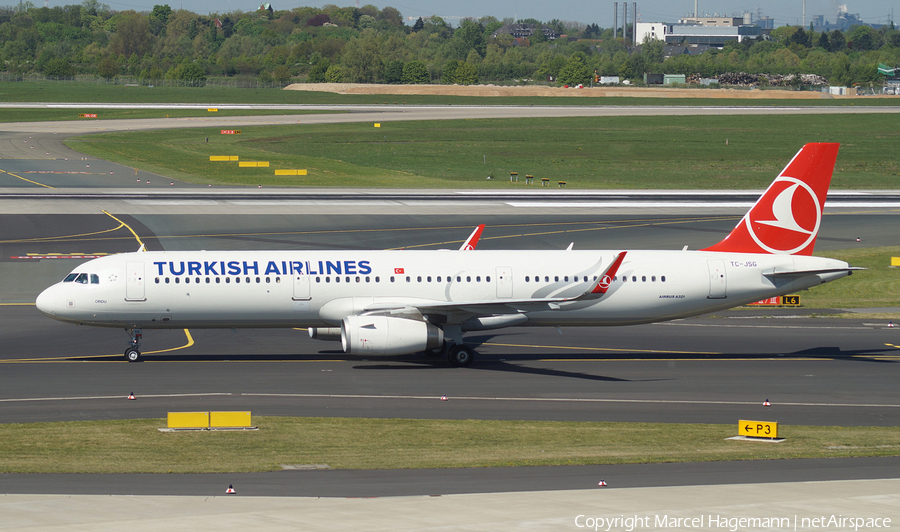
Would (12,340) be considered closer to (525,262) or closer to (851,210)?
(525,262)

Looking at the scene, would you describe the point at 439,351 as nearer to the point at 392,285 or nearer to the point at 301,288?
the point at 392,285

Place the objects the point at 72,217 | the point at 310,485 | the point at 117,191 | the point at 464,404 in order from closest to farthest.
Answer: the point at 310,485
the point at 464,404
the point at 72,217
the point at 117,191

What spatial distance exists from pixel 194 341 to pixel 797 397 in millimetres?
24522

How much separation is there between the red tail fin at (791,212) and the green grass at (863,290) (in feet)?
39.6

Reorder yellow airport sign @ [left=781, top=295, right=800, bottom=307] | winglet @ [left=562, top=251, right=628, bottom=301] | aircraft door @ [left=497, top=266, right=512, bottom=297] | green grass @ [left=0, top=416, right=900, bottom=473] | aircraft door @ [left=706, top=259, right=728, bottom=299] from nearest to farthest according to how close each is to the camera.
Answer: green grass @ [left=0, top=416, right=900, bottom=473] → winglet @ [left=562, top=251, right=628, bottom=301] → aircraft door @ [left=497, top=266, right=512, bottom=297] → aircraft door @ [left=706, top=259, right=728, bottom=299] → yellow airport sign @ [left=781, top=295, right=800, bottom=307]

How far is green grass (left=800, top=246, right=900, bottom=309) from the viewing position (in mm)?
51281

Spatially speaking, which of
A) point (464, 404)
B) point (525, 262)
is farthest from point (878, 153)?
point (464, 404)

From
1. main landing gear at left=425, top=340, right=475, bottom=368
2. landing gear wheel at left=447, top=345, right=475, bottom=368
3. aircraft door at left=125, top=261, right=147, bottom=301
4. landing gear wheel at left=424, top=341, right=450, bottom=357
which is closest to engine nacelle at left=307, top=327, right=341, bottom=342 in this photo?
landing gear wheel at left=424, top=341, right=450, bottom=357

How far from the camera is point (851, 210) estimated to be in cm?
8000

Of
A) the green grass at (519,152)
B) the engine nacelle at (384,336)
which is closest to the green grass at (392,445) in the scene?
the engine nacelle at (384,336)

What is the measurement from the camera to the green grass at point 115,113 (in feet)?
539

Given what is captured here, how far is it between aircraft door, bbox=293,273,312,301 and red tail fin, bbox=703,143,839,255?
55.6ft

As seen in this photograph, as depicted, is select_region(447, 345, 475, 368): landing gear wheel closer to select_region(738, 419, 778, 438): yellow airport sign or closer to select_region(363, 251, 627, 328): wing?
select_region(363, 251, 627, 328): wing

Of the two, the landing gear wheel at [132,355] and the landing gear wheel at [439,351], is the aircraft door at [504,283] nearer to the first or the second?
the landing gear wheel at [439,351]
